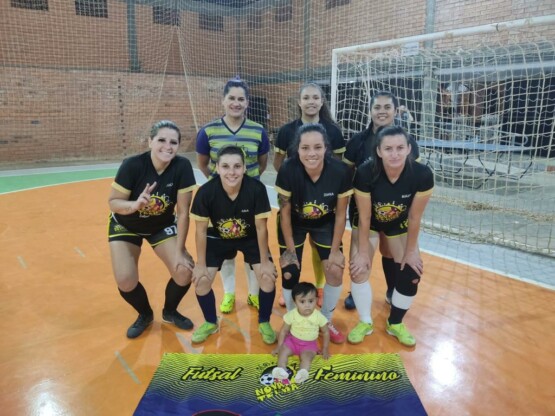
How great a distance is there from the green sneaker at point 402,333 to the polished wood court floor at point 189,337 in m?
0.04

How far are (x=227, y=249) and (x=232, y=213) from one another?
0.92 feet

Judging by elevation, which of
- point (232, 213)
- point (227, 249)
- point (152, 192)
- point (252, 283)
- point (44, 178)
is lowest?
point (252, 283)

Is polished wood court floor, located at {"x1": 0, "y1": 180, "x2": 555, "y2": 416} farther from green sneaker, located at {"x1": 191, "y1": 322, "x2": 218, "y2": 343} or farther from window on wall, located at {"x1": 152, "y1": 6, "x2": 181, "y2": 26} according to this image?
window on wall, located at {"x1": 152, "y1": 6, "x2": 181, "y2": 26}

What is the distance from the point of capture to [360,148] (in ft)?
9.39

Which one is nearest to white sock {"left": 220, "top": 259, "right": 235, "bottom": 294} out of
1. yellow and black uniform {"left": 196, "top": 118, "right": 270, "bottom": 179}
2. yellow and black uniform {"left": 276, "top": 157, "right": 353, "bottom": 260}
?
yellow and black uniform {"left": 196, "top": 118, "right": 270, "bottom": 179}

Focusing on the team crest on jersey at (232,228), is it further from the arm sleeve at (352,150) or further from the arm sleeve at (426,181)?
the arm sleeve at (426,181)

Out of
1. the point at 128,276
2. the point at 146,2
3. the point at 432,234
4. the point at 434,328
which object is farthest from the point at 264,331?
the point at 146,2

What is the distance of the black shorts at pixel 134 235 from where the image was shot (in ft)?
8.79

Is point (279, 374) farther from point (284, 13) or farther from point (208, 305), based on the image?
point (284, 13)

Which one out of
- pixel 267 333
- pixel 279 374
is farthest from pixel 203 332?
pixel 279 374

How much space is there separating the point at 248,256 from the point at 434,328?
4.58ft

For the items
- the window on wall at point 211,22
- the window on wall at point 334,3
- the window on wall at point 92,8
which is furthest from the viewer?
the window on wall at point 211,22

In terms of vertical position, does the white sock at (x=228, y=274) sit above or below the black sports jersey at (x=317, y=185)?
below

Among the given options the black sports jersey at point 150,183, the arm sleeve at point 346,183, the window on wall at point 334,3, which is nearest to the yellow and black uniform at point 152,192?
the black sports jersey at point 150,183
